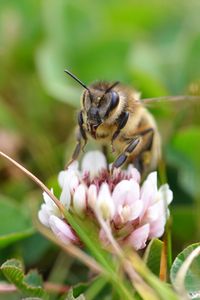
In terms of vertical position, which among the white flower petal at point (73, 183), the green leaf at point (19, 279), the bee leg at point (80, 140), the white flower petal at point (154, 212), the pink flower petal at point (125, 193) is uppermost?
the bee leg at point (80, 140)

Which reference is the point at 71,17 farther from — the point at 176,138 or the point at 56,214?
the point at 56,214

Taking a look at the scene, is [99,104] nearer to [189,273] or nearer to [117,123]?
[117,123]

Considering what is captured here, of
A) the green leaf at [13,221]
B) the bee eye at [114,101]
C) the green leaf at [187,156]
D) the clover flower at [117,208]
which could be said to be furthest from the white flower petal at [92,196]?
the green leaf at [187,156]

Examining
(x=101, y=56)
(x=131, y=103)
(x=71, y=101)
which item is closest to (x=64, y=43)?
(x=101, y=56)

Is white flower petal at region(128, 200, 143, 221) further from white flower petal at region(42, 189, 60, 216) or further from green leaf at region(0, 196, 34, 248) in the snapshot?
green leaf at region(0, 196, 34, 248)

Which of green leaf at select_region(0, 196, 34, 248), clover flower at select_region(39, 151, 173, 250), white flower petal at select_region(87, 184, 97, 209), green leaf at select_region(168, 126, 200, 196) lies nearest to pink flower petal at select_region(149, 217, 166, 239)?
clover flower at select_region(39, 151, 173, 250)

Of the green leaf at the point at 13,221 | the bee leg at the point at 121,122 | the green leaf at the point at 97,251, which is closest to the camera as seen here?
the green leaf at the point at 97,251

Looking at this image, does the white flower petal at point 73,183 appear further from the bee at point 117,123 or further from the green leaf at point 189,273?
the green leaf at point 189,273
